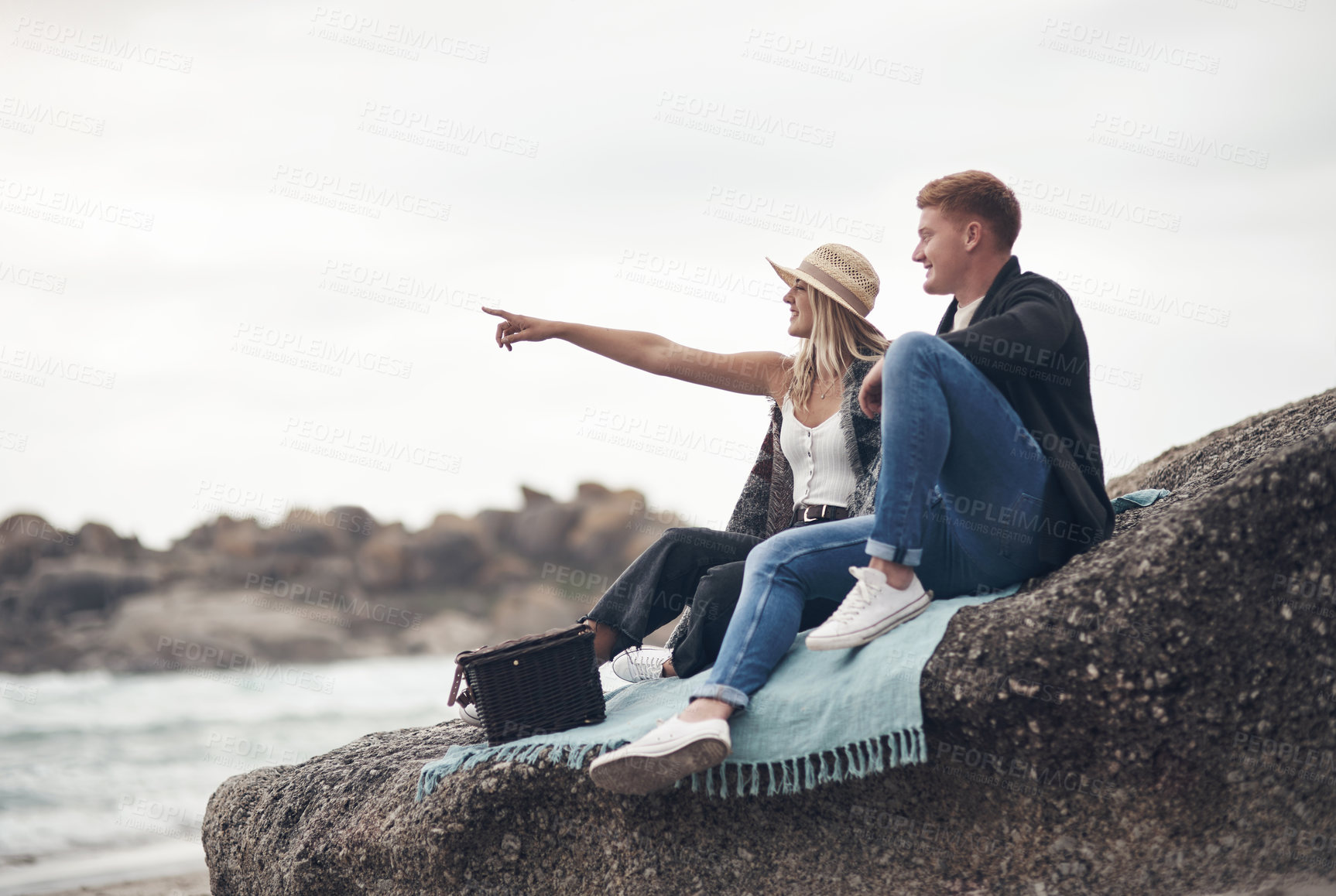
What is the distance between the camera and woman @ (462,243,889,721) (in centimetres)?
355

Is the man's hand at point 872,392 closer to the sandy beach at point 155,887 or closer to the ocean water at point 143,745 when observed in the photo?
the sandy beach at point 155,887

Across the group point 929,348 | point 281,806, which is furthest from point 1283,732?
point 281,806

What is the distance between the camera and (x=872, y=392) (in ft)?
9.91

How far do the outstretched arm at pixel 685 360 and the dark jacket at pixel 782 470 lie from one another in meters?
0.12

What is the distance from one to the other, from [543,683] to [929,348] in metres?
1.76

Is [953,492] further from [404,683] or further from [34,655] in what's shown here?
[34,655]

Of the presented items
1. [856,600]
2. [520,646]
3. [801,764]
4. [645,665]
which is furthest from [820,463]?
[520,646]

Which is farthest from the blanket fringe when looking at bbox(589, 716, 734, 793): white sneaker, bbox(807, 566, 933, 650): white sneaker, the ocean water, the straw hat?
the ocean water

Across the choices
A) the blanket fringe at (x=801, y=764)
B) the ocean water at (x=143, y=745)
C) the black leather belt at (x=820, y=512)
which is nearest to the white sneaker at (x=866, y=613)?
the blanket fringe at (x=801, y=764)

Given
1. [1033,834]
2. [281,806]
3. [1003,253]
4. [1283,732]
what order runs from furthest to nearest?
[281,806], [1003,253], [1033,834], [1283,732]

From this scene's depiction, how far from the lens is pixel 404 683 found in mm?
23875

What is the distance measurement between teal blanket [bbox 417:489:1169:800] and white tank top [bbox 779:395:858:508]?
2.18 feet

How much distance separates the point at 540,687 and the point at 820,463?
4.27 feet

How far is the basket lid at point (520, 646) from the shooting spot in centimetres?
337
